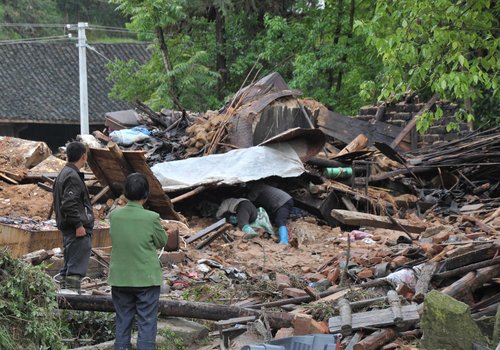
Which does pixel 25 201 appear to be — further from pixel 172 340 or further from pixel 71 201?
pixel 172 340

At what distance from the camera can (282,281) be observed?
9.03 m

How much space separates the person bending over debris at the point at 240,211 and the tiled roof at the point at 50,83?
20341 millimetres

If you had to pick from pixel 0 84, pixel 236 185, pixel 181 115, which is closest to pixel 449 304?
pixel 236 185

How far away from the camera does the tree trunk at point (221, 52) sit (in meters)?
29.0

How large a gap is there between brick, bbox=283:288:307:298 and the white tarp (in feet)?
20.1

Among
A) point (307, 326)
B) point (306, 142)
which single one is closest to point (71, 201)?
point (307, 326)

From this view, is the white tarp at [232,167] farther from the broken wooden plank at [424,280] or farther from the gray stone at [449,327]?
the gray stone at [449,327]

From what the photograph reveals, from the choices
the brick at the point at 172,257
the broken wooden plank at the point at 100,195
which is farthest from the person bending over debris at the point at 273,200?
the brick at the point at 172,257

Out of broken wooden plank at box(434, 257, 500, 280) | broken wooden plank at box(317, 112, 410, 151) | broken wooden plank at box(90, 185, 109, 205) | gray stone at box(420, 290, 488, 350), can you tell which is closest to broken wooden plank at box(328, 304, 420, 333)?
gray stone at box(420, 290, 488, 350)

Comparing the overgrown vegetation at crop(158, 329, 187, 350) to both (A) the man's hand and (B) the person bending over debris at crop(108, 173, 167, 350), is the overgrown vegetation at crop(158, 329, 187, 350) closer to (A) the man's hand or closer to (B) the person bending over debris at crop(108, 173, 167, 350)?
(B) the person bending over debris at crop(108, 173, 167, 350)

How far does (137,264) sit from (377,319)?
216 cm

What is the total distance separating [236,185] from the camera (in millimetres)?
14695

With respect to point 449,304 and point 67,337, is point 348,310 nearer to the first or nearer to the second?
point 449,304

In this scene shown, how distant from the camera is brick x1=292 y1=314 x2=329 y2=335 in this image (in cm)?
701
